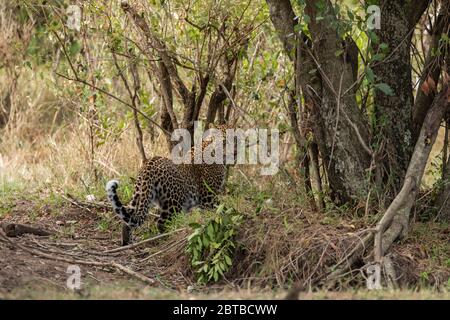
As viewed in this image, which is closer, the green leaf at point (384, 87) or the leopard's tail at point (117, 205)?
the green leaf at point (384, 87)

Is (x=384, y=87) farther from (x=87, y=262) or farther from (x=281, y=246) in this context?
(x=87, y=262)

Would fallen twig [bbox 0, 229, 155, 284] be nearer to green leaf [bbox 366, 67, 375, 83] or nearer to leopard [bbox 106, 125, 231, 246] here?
leopard [bbox 106, 125, 231, 246]

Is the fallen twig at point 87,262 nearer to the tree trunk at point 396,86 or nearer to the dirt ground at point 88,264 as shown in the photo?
the dirt ground at point 88,264

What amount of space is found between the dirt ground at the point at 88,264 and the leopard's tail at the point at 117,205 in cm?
29

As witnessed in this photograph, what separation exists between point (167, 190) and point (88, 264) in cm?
138

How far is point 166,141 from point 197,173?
4.46ft

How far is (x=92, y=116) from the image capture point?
10359 mm

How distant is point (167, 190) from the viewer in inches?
330

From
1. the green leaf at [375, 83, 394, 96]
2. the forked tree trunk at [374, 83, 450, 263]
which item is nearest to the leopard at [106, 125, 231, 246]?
the forked tree trunk at [374, 83, 450, 263]

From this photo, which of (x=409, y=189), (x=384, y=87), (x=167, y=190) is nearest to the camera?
(x=384, y=87)

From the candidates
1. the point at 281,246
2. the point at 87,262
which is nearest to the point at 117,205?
the point at 87,262

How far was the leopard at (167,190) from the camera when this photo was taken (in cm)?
805

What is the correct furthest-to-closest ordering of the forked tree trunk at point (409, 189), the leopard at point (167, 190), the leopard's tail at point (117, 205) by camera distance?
1. the leopard at point (167, 190)
2. the leopard's tail at point (117, 205)
3. the forked tree trunk at point (409, 189)

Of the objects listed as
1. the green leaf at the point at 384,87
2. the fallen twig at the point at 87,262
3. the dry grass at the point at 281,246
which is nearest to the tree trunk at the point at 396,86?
the green leaf at the point at 384,87
